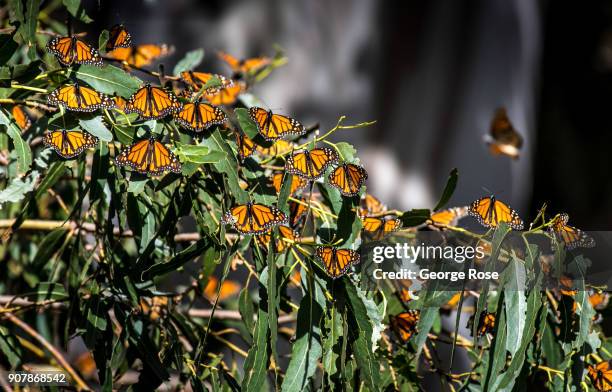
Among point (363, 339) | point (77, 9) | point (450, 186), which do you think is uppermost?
point (77, 9)

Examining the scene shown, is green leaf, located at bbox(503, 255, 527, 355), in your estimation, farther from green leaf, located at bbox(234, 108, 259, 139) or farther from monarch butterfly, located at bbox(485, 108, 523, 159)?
monarch butterfly, located at bbox(485, 108, 523, 159)

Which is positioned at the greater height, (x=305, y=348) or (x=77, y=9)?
(x=77, y=9)

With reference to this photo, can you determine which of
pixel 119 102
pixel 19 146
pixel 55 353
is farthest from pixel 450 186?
pixel 55 353

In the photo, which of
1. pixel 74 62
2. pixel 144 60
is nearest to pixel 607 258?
pixel 74 62

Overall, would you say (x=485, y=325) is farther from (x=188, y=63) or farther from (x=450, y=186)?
(x=188, y=63)

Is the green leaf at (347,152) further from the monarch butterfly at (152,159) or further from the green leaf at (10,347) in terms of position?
the green leaf at (10,347)

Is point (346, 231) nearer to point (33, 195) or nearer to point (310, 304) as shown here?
point (310, 304)
